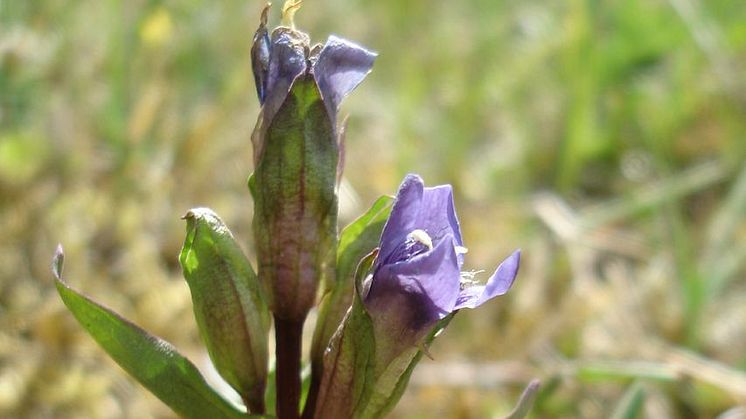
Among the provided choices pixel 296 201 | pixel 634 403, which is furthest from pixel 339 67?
pixel 634 403

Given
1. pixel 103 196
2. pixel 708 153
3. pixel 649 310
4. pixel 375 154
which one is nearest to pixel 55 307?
pixel 103 196

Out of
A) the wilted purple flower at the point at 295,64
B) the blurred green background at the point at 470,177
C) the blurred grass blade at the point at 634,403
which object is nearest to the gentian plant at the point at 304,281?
the wilted purple flower at the point at 295,64

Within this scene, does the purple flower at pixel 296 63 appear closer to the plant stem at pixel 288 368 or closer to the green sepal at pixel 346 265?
the green sepal at pixel 346 265

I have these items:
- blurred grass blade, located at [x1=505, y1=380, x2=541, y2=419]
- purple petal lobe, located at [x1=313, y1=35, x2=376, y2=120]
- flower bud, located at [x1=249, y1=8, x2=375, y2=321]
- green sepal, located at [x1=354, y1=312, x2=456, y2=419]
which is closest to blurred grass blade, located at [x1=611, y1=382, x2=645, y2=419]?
blurred grass blade, located at [x1=505, y1=380, x2=541, y2=419]

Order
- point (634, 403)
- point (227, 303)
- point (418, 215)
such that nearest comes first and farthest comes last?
point (418, 215)
point (227, 303)
point (634, 403)

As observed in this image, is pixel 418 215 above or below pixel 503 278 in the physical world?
above

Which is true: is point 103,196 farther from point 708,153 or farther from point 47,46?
point 708,153

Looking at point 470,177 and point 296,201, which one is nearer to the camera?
point 296,201

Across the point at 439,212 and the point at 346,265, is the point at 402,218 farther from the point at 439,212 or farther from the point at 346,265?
the point at 346,265
